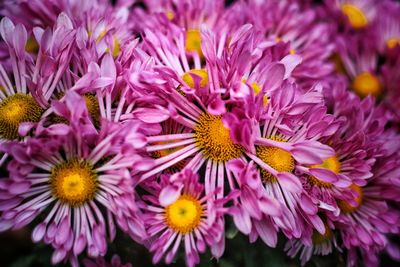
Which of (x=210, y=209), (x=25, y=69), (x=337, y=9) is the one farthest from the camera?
(x=337, y=9)

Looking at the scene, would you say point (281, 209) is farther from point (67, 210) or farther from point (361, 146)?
point (67, 210)

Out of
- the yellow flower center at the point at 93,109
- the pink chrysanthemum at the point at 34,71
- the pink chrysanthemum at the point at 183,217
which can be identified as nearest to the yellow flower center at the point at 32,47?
the pink chrysanthemum at the point at 34,71

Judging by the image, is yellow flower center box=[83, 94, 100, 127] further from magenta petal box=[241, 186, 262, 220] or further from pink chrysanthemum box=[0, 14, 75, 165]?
magenta petal box=[241, 186, 262, 220]

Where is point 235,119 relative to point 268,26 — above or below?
below

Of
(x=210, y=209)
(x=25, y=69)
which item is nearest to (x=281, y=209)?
(x=210, y=209)

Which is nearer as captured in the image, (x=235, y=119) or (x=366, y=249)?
(x=235, y=119)

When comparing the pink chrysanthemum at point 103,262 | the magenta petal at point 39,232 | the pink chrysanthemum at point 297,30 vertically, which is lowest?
the pink chrysanthemum at point 103,262

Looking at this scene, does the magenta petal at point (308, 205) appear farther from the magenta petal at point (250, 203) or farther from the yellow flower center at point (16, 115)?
the yellow flower center at point (16, 115)
